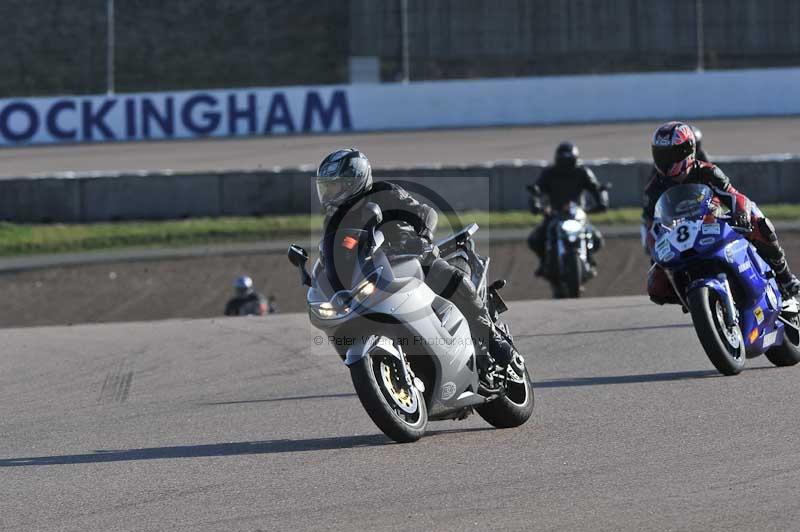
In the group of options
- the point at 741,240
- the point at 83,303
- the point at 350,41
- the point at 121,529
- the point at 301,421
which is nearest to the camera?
the point at 121,529

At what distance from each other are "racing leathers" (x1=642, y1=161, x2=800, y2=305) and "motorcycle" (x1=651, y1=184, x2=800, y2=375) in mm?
95

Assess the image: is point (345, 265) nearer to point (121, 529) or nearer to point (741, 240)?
point (121, 529)

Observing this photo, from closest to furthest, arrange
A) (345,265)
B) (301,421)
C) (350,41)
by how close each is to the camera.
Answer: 1. (345,265)
2. (301,421)
3. (350,41)

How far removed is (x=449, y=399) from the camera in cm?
675

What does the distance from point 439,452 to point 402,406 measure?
0.28m

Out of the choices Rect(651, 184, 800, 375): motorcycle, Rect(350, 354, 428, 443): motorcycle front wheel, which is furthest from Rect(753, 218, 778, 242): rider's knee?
Rect(350, 354, 428, 443): motorcycle front wheel

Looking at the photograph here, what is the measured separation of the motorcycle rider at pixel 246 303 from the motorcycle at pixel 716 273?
8125 mm

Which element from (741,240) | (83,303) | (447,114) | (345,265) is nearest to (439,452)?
(345,265)

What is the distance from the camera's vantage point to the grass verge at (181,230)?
75.5 ft

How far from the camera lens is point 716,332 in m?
8.14

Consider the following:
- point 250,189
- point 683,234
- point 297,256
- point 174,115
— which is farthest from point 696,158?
point 174,115

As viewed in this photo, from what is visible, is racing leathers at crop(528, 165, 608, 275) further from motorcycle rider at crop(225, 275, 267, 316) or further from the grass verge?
the grass verge

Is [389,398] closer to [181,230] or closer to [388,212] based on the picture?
[388,212]

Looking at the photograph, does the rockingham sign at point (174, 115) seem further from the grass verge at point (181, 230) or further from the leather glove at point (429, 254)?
the leather glove at point (429, 254)
